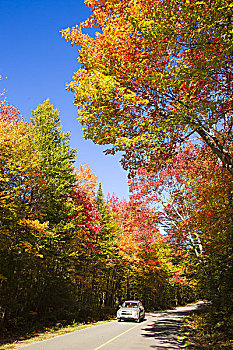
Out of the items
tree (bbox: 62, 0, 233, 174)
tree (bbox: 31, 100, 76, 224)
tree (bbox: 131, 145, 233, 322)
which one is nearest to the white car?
tree (bbox: 131, 145, 233, 322)

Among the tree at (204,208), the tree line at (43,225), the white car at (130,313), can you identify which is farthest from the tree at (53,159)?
the white car at (130,313)

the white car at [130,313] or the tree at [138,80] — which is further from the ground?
the tree at [138,80]

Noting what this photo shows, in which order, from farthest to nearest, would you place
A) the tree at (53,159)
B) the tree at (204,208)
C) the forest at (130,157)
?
1. the tree at (53,159)
2. the tree at (204,208)
3. the forest at (130,157)

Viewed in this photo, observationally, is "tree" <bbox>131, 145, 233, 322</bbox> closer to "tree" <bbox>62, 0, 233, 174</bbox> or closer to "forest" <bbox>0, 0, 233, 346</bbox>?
"forest" <bbox>0, 0, 233, 346</bbox>

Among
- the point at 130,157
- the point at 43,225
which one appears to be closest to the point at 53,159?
the point at 43,225

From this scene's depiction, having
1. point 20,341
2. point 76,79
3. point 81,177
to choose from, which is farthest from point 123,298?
point 76,79

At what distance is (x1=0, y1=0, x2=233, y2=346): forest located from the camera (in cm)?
578

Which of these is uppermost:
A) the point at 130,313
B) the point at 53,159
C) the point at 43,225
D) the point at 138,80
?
the point at 53,159

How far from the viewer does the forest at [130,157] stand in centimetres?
578

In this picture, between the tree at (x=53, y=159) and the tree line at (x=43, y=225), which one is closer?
the tree line at (x=43, y=225)

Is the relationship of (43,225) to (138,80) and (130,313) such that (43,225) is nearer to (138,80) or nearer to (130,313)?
(138,80)

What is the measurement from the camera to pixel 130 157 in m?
7.86

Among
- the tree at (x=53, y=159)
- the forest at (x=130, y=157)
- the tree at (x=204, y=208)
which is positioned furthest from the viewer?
the tree at (x=53, y=159)

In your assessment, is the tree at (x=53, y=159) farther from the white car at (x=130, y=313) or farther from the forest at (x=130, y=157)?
the white car at (x=130, y=313)
